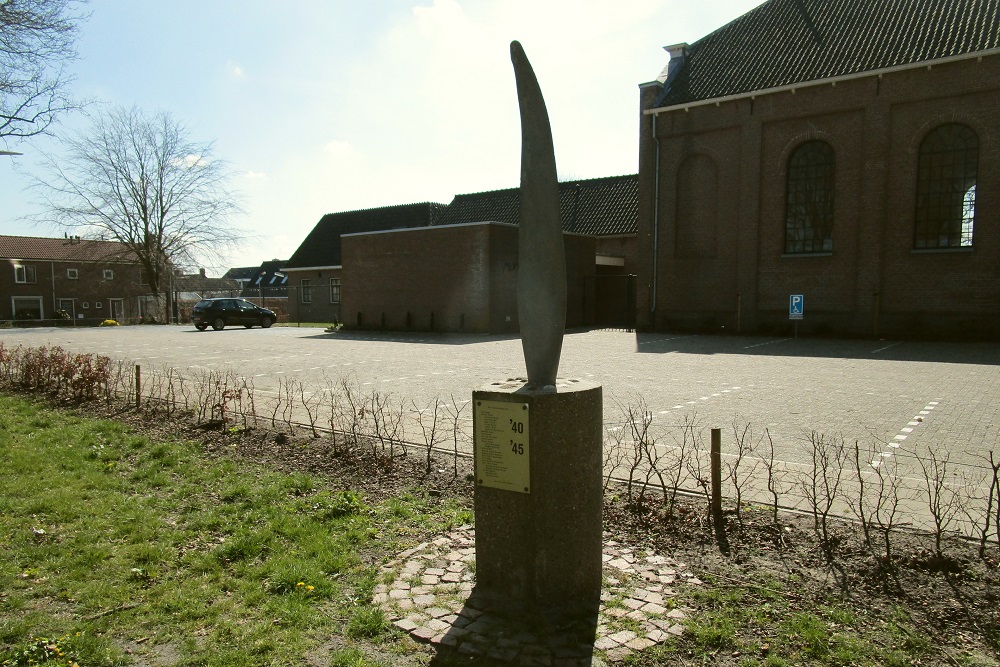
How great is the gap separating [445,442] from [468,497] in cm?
178

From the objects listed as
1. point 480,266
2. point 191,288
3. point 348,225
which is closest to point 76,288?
point 191,288

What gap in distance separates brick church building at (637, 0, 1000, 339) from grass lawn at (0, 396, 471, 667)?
22413 millimetres

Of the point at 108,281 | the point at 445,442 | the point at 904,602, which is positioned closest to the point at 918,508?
the point at 904,602

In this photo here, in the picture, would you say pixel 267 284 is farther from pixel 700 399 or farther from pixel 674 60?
pixel 700 399

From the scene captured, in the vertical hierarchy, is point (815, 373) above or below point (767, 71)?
below

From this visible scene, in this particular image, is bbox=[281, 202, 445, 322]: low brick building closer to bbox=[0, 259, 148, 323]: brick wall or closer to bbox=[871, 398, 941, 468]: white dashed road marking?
bbox=[0, 259, 148, 323]: brick wall

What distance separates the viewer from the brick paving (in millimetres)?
3055

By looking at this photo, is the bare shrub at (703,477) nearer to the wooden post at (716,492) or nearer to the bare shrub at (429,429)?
the wooden post at (716,492)

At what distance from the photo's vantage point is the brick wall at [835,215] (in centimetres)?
2091

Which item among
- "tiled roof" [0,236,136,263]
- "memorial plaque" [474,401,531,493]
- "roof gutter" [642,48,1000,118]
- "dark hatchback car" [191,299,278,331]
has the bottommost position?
"memorial plaque" [474,401,531,493]

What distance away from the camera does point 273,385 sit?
1187 centimetres

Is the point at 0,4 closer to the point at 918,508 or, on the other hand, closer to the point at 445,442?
the point at 445,442

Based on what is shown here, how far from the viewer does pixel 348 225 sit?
1900 inches

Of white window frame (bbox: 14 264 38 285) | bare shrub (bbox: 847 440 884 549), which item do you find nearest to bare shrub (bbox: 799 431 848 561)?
bare shrub (bbox: 847 440 884 549)
